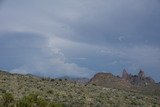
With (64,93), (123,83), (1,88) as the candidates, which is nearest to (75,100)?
(64,93)

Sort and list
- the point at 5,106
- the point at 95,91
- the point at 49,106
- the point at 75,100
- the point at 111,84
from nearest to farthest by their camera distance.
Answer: the point at 49,106 → the point at 5,106 → the point at 75,100 → the point at 95,91 → the point at 111,84

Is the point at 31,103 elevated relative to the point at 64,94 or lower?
lower

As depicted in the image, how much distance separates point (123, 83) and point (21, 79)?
92.4m

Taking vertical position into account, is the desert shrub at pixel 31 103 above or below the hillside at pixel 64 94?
below

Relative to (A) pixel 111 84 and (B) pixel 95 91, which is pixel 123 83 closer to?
(A) pixel 111 84

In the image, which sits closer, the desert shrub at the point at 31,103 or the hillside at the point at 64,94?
the desert shrub at the point at 31,103

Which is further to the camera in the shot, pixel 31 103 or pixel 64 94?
pixel 64 94

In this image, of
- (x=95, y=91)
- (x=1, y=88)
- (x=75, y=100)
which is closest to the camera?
(x=75, y=100)

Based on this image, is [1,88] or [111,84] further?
[111,84]

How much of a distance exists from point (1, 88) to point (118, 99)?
80.0ft

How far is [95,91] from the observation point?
100 metres

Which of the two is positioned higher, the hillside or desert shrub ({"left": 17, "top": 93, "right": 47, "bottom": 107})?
the hillside

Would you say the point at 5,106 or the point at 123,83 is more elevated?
the point at 123,83

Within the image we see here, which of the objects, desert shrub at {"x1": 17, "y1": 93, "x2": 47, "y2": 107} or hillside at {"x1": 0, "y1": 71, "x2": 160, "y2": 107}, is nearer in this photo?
desert shrub at {"x1": 17, "y1": 93, "x2": 47, "y2": 107}
